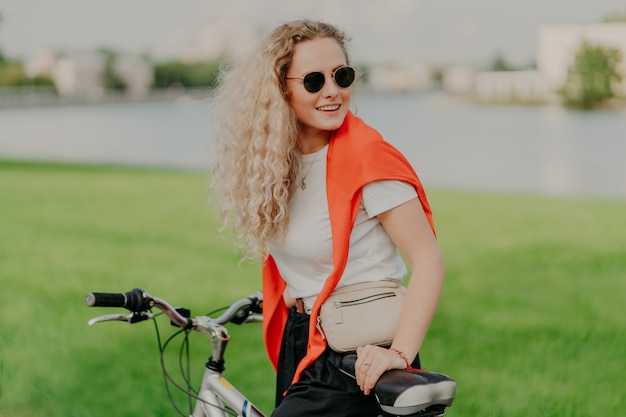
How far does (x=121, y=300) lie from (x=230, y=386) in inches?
20.3

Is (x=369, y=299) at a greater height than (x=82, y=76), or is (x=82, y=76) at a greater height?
(x=369, y=299)

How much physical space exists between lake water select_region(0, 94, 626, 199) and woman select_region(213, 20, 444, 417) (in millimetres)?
321

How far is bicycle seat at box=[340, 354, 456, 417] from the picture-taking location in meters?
2.08

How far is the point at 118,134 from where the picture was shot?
249 feet

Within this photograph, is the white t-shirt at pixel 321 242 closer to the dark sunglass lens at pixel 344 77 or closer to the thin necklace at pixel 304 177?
Answer: the thin necklace at pixel 304 177

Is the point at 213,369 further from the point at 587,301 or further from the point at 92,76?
the point at 92,76

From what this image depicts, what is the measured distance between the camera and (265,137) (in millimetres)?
2602

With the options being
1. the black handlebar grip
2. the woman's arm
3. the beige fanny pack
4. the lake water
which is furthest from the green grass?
the lake water

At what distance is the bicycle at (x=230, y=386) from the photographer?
210cm

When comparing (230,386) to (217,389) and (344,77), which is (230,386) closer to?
(217,389)

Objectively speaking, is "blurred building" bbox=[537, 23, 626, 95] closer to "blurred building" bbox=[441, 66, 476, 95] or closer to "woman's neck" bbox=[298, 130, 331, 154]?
"blurred building" bbox=[441, 66, 476, 95]

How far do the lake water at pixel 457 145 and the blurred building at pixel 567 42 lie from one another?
10.0 m

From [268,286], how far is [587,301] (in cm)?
550

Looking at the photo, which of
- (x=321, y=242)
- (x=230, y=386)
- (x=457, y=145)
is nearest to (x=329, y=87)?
(x=321, y=242)
